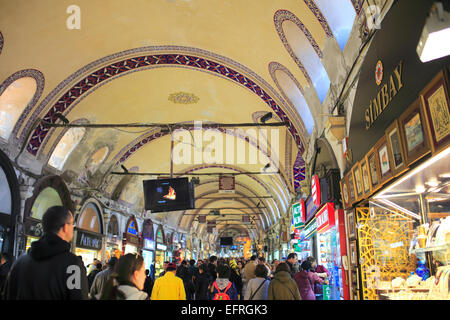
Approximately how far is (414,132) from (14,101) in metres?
9.14

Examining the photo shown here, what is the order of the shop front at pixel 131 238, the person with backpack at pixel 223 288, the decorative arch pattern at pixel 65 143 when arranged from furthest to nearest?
1. the shop front at pixel 131 238
2. the decorative arch pattern at pixel 65 143
3. the person with backpack at pixel 223 288

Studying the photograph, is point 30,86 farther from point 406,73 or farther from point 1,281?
point 406,73

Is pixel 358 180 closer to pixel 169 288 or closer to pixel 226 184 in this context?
pixel 169 288

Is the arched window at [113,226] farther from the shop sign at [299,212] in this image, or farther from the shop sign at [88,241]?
the shop sign at [299,212]

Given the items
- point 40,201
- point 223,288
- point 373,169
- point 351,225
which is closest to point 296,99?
point 351,225

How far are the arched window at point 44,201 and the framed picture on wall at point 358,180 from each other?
9035 millimetres

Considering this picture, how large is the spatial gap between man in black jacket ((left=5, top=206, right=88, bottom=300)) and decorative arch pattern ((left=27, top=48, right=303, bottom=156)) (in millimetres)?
8452

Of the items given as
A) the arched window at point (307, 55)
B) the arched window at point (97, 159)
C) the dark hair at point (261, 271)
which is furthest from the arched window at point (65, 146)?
the dark hair at point (261, 271)

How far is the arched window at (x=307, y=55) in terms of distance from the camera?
7078 millimetres

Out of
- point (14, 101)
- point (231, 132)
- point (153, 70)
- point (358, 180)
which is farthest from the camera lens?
point (231, 132)

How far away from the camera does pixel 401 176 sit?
149 inches

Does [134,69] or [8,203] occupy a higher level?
[134,69]

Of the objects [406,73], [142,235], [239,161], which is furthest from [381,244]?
[142,235]

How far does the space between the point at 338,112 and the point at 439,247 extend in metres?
2.88
